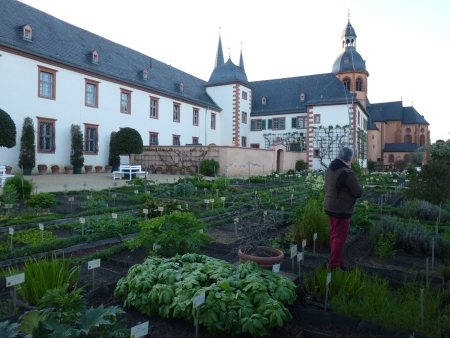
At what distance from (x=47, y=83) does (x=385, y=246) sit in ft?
63.2

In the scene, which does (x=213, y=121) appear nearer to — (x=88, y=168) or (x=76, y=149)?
(x=88, y=168)

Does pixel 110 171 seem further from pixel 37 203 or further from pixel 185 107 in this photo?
pixel 37 203

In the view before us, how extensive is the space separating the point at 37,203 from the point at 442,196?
9254 mm

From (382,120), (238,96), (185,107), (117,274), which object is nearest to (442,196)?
(117,274)

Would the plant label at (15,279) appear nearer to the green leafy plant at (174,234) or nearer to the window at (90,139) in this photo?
the green leafy plant at (174,234)

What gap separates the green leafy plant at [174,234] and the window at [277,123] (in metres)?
33.8

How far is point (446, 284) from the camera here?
385 cm

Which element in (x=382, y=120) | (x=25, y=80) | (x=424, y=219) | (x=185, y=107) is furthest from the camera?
(x=382, y=120)

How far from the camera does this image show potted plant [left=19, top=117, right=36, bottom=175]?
17.8 meters

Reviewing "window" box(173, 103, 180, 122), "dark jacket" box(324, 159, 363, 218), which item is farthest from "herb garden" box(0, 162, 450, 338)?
"window" box(173, 103, 180, 122)

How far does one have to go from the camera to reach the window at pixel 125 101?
79.4 ft

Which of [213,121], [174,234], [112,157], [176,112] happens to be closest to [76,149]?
[112,157]

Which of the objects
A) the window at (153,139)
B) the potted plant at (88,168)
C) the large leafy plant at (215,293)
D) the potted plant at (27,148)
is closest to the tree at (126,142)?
the potted plant at (88,168)

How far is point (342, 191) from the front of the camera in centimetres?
412
